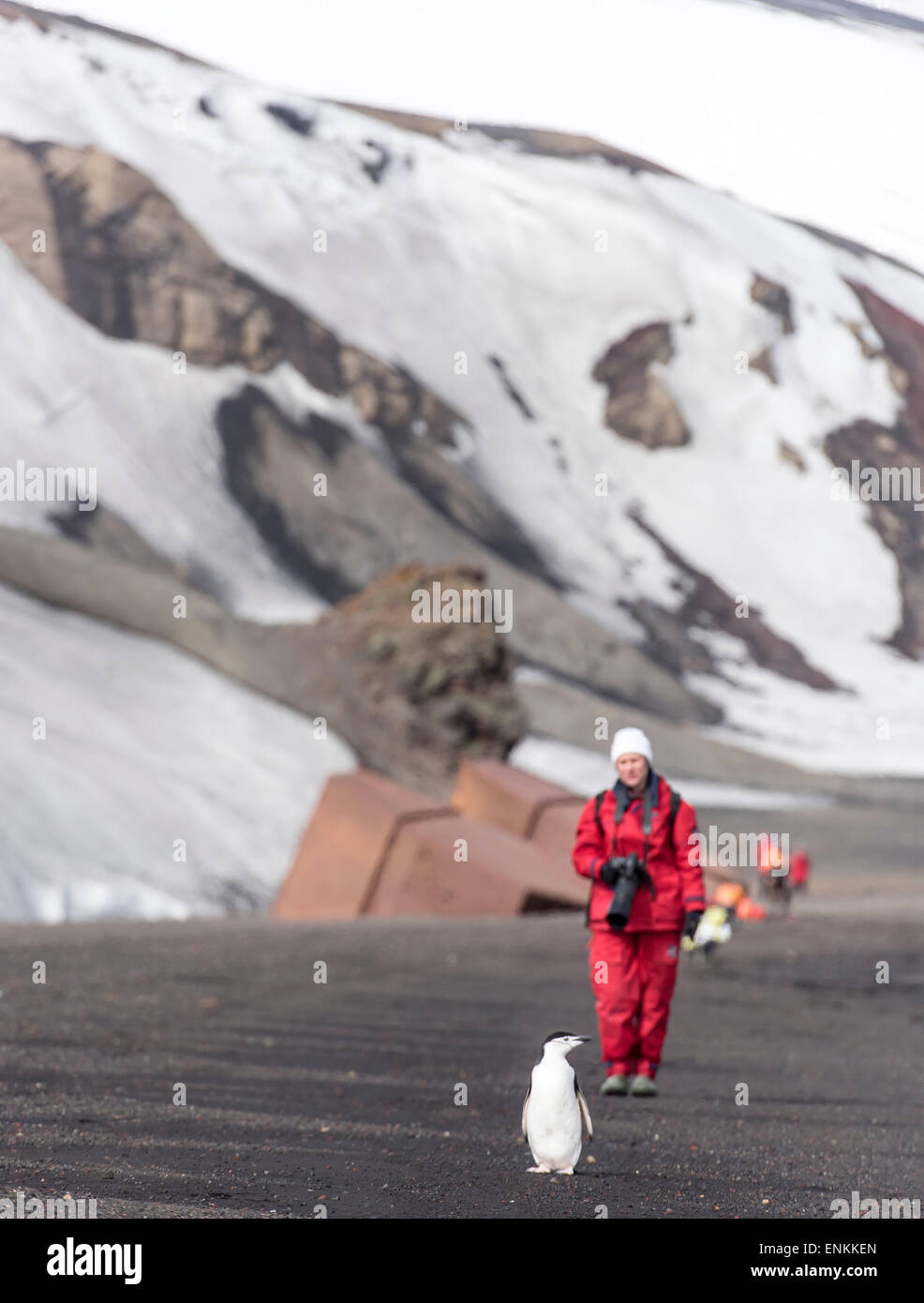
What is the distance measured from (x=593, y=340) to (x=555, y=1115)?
4996 centimetres

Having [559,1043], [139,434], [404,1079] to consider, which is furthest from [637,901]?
[139,434]

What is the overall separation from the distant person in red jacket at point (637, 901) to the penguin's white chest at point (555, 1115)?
1589 millimetres

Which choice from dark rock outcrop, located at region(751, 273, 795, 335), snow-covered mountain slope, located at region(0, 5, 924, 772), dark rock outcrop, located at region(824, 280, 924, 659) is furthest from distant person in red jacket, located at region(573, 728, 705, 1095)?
→ dark rock outcrop, located at region(751, 273, 795, 335)

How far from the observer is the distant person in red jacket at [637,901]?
5.91m

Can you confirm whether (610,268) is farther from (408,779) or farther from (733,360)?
(408,779)

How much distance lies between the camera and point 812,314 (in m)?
57.3

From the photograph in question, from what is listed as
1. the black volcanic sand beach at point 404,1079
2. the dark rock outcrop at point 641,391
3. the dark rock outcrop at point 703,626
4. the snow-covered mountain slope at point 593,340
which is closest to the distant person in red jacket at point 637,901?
the black volcanic sand beach at point 404,1079

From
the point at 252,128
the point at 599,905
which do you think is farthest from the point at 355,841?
the point at 252,128

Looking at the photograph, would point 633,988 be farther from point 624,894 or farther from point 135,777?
point 135,777

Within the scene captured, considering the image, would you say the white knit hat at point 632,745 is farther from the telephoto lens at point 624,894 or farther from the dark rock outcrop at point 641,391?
the dark rock outcrop at point 641,391

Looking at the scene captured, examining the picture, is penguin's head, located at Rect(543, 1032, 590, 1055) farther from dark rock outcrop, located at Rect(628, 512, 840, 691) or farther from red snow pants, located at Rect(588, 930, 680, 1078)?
dark rock outcrop, located at Rect(628, 512, 840, 691)

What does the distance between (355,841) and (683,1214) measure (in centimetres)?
1056

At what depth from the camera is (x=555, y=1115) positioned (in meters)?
4.27
